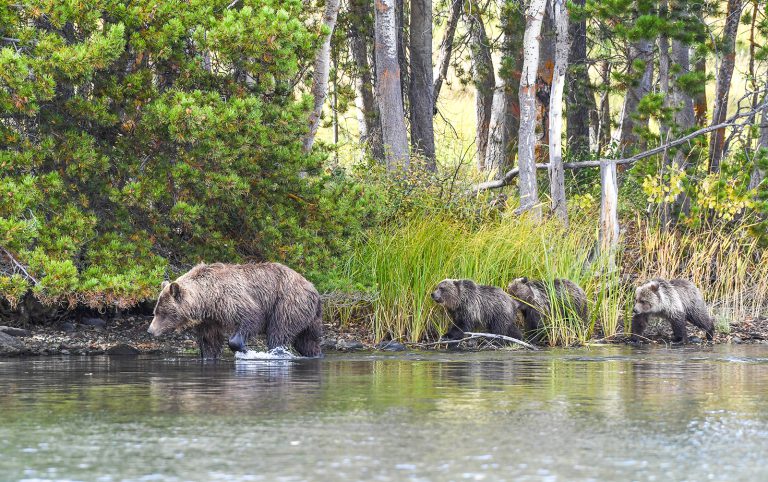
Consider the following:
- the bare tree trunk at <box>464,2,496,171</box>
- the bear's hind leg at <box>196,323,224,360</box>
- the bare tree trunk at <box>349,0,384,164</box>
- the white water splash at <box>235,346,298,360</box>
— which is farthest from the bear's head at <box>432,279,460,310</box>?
the bare tree trunk at <box>464,2,496,171</box>

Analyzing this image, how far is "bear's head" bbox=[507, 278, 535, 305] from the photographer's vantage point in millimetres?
15219

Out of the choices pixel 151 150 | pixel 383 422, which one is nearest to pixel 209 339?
pixel 151 150

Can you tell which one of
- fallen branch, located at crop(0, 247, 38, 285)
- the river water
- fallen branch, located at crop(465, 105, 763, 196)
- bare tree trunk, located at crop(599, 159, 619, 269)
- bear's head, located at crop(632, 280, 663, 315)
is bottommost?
the river water

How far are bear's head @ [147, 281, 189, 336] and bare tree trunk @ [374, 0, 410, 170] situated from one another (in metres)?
8.99

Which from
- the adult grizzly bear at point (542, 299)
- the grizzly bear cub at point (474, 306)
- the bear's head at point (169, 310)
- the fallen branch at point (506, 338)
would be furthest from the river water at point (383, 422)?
the adult grizzly bear at point (542, 299)

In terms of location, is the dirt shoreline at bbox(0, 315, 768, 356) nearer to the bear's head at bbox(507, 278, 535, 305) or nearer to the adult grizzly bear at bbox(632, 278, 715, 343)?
the adult grizzly bear at bbox(632, 278, 715, 343)

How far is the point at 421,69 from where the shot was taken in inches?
949

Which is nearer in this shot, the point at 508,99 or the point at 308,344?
the point at 308,344

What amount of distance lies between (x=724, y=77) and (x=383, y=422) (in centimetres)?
1863

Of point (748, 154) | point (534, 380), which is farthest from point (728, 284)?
point (534, 380)

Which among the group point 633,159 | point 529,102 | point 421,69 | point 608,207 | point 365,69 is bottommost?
point 608,207

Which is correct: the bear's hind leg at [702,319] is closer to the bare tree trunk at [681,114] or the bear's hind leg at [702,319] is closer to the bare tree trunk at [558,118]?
the bare tree trunk at [558,118]

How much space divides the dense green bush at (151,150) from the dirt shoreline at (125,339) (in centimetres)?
83

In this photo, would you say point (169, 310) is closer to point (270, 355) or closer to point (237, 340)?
point (237, 340)
